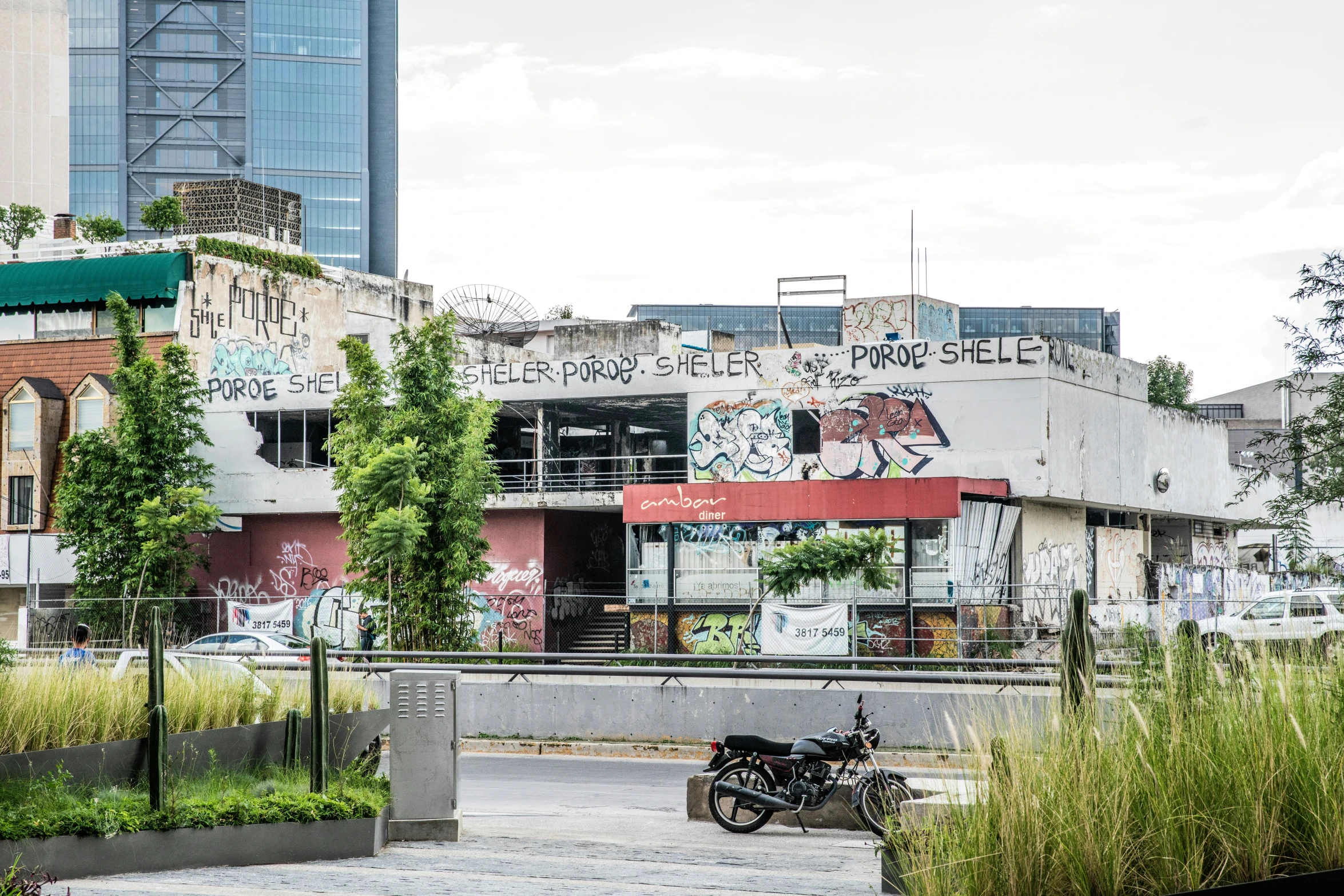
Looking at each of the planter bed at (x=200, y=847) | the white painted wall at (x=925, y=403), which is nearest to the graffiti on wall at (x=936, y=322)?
the white painted wall at (x=925, y=403)

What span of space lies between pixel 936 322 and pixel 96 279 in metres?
26.9

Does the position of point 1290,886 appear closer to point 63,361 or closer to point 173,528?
point 173,528

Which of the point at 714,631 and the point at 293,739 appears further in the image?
the point at 714,631

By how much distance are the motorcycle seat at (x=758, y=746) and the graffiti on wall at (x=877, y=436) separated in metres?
22.5

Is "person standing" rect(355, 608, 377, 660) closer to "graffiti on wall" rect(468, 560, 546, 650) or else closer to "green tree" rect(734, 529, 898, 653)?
"graffiti on wall" rect(468, 560, 546, 650)

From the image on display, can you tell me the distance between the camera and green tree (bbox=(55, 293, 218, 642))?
129 feet

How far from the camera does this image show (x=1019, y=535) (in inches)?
1350

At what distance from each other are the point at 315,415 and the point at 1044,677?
35.0 meters

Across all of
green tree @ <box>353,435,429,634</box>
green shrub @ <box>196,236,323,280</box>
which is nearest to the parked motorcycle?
green tree @ <box>353,435,429,634</box>

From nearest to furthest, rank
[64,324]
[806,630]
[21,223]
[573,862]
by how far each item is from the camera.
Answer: [573,862] < [806,630] < [64,324] < [21,223]

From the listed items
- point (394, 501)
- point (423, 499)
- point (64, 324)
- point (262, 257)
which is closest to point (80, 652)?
point (423, 499)

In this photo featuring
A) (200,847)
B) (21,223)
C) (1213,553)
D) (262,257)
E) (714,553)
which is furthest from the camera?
(21,223)

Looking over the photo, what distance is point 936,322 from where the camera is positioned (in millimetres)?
40469

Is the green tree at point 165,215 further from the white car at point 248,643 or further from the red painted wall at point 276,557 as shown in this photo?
the white car at point 248,643
